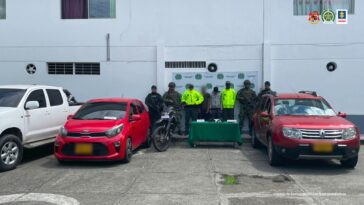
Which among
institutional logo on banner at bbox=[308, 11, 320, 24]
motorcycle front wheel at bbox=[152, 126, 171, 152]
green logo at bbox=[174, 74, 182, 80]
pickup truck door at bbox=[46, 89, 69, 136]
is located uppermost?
institutional logo on banner at bbox=[308, 11, 320, 24]

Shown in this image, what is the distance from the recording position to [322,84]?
45.2 ft

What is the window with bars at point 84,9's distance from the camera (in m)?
14.6

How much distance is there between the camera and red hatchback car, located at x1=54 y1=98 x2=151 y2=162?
8609mm

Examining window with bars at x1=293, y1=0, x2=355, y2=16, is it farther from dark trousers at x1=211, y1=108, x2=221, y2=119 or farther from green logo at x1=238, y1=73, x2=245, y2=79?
dark trousers at x1=211, y1=108, x2=221, y2=119

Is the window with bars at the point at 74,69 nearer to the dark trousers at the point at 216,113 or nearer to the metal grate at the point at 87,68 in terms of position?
the metal grate at the point at 87,68

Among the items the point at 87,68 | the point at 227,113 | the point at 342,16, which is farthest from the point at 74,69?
the point at 342,16

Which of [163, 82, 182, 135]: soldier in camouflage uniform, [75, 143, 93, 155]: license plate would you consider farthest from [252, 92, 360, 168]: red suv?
[163, 82, 182, 135]: soldier in camouflage uniform

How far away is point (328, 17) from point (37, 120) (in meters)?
10.0

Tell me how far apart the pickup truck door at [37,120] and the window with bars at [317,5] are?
8.93 metres

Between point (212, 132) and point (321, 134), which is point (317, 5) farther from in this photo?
point (321, 134)

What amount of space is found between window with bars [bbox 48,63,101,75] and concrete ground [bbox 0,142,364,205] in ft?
16.5

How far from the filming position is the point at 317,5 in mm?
14047

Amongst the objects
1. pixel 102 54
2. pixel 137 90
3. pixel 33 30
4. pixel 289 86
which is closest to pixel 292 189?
pixel 289 86

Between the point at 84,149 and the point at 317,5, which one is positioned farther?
the point at 317,5
